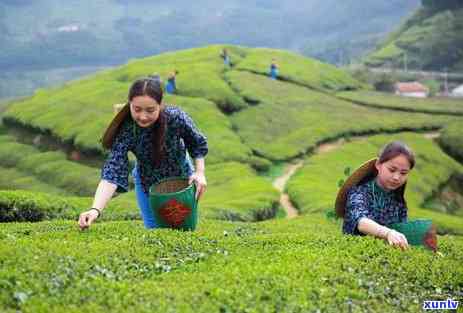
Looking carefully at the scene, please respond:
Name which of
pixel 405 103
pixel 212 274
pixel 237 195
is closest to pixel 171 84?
pixel 237 195

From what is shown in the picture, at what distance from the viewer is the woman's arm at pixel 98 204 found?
25.7 feet

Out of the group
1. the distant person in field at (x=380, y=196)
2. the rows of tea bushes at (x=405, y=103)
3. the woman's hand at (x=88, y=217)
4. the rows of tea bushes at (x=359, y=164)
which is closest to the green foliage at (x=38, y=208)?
the rows of tea bushes at (x=359, y=164)

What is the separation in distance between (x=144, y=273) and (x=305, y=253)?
198cm

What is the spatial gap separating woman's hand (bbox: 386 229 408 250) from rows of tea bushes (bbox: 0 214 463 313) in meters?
0.08

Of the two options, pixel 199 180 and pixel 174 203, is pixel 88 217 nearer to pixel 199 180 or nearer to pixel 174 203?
pixel 174 203

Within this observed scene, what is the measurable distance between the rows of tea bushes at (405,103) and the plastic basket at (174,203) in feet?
168

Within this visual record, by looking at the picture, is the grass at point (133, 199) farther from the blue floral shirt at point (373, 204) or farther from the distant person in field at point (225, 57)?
the distant person in field at point (225, 57)

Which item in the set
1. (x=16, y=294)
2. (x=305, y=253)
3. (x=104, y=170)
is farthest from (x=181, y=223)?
(x=16, y=294)

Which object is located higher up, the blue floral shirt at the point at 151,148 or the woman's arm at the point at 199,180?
the blue floral shirt at the point at 151,148

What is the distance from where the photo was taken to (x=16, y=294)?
5.68 meters

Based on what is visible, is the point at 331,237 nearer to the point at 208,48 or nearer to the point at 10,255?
the point at 10,255

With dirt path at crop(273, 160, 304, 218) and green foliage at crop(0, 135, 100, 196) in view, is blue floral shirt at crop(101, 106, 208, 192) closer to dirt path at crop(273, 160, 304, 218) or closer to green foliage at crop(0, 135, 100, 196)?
dirt path at crop(273, 160, 304, 218)

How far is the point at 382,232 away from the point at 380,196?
0.58 meters

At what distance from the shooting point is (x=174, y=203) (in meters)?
8.24
